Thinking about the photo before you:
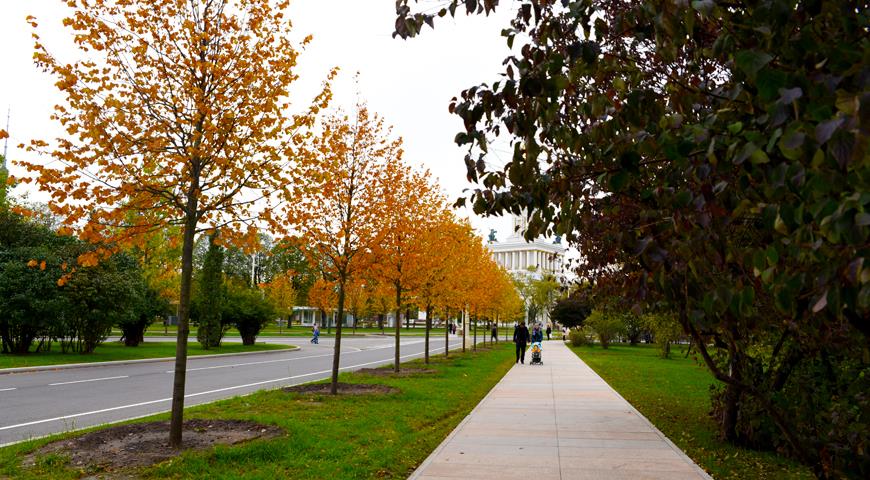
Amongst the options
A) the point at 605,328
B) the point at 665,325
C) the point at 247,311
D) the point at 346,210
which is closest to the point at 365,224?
the point at 346,210

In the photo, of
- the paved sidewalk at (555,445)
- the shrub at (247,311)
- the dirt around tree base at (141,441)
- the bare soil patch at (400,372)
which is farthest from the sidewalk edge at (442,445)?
the shrub at (247,311)

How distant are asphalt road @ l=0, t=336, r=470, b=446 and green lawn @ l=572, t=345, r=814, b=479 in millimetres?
8917

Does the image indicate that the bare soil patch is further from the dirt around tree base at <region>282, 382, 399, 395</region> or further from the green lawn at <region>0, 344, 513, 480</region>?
the green lawn at <region>0, 344, 513, 480</region>

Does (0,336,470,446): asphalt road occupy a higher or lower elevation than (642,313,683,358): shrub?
lower

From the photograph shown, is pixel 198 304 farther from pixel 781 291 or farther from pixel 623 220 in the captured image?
pixel 781 291

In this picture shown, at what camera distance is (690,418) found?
11.6 m

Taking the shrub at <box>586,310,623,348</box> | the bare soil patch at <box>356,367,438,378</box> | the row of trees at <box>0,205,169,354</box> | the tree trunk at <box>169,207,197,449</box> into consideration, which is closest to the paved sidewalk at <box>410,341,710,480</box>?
the tree trunk at <box>169,207,197,449</box>

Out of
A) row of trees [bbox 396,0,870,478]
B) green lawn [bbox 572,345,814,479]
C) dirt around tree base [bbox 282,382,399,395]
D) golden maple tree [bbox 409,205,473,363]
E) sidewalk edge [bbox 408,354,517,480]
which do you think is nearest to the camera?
row of trees [bbox 396,0,870,478]

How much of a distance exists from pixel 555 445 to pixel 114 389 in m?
11.2

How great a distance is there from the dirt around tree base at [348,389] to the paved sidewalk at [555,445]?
2.34 metres

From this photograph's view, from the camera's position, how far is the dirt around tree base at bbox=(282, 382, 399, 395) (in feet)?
44.0

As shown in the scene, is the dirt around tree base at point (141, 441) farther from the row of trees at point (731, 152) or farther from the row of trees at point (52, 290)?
the row of trees at point (52, 290)

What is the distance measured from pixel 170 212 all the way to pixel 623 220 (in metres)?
5.84

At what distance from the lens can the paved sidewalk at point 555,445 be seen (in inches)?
267
